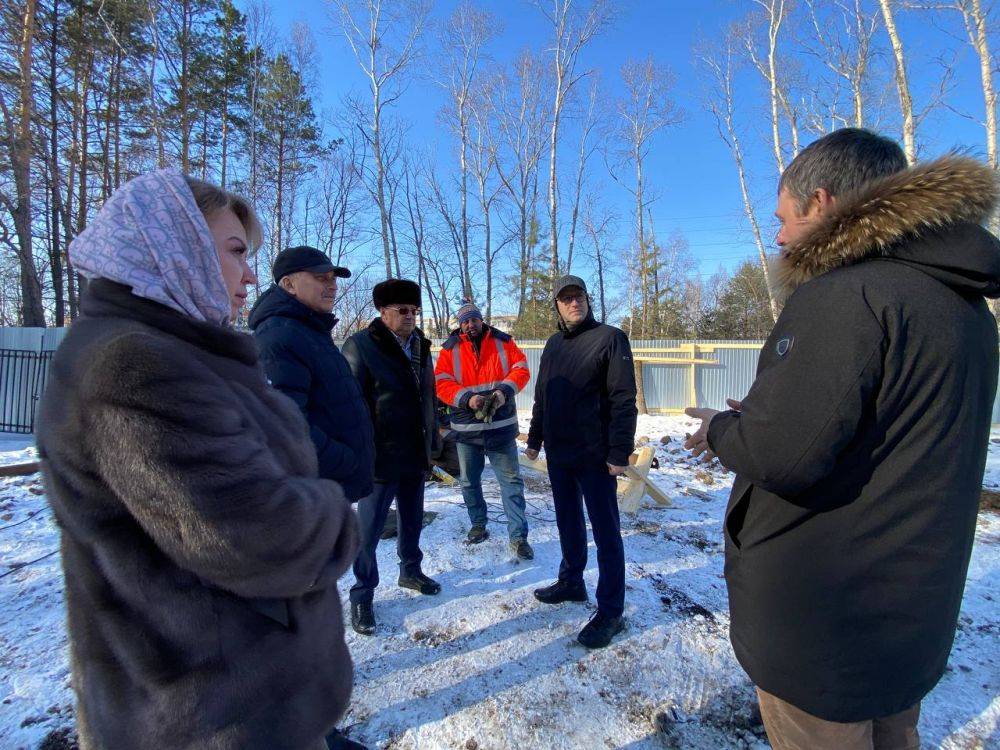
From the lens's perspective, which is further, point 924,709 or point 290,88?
point 290,88

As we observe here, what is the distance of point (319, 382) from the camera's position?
90.9 inches

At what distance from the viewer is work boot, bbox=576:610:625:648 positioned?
261cm

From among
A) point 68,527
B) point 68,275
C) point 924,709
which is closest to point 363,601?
point 68,527

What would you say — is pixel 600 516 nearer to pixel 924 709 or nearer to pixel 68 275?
pixel 924 709

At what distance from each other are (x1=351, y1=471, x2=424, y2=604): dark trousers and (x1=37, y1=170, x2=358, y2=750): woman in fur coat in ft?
5.42

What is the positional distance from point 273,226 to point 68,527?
18.2 meters

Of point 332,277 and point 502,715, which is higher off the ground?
point 332,277

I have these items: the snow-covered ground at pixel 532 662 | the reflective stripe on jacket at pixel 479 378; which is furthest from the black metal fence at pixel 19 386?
the reflective stripe on jacket at pixel 479 378

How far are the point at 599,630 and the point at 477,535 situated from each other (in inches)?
60.8

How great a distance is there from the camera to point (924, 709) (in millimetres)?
2107

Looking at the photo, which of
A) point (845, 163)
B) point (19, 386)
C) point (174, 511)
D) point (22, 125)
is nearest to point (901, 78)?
point (845, 163)

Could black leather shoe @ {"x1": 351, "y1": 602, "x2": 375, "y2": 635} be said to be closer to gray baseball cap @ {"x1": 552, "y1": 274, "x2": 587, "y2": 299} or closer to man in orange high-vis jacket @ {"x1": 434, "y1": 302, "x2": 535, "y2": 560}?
man in orange high-vis jacket @ {"x1": 434, "y1": 302, "x2": 535, "y2": 560}

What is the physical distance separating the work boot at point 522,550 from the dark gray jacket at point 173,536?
271 centimetres

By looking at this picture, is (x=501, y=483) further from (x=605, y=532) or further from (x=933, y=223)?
(x=933, y=223)
